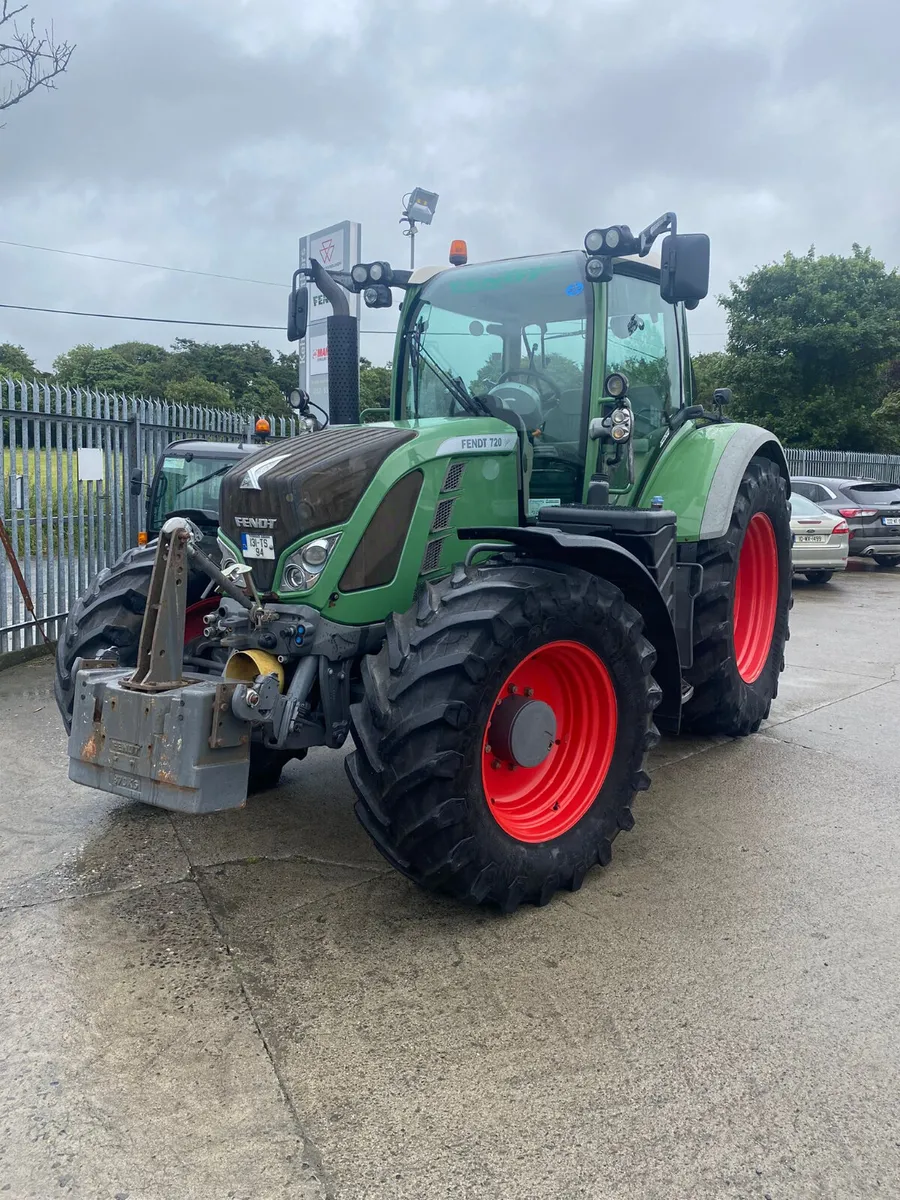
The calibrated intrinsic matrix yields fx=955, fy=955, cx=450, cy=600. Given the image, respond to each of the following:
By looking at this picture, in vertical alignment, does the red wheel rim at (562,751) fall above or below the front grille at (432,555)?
below

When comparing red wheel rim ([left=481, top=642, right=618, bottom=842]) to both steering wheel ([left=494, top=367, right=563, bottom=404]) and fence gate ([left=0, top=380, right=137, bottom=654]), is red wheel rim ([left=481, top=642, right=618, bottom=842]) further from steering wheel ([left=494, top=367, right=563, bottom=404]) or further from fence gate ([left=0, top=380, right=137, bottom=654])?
fence gate ([left=0, top=380, right=137, bottom=654])

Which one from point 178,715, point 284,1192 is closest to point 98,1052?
point 284,1192

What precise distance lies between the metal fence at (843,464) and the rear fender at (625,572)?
18.1 metres

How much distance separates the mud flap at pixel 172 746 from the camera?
10.0 ft

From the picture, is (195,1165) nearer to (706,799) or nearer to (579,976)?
(579,976)

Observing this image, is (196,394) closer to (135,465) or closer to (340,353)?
(135,465)

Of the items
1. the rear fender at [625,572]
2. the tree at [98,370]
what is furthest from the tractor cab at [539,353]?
the tree at [98,370]

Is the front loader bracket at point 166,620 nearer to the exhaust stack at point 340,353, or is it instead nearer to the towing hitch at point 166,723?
the towing hitch at point 166,723

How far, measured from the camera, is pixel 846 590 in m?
13.2

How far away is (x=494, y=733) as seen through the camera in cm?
345

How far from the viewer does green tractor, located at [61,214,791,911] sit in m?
3.10

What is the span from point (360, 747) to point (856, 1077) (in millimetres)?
1683

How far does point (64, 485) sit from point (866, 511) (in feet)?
39.9

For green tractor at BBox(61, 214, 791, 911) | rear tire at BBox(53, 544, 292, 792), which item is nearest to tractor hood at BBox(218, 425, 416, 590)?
green tractor at BBox(61, 214, 791, 911)
